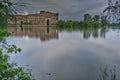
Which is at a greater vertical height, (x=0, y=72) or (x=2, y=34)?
(x=2, y=34)

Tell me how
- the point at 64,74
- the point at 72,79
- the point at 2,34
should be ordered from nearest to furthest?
the point at 2,34, the point at 72,79, the point at 64,74

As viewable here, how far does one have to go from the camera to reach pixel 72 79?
334 inches

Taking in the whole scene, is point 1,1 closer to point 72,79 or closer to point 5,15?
point 5,15

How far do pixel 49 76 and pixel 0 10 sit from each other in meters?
6.29

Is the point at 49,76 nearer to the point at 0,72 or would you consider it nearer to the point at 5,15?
the point at 0,72

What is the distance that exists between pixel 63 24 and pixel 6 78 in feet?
283

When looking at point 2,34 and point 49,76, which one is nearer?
point 2,34

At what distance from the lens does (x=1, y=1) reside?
2.83 metres

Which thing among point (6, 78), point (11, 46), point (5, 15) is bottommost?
point (6, 78)

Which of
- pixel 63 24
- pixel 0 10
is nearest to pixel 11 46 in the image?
pixel 0 10

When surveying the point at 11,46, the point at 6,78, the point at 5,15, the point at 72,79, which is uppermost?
the point at 5,15

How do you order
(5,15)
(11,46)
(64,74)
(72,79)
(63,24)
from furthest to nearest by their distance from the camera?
(63,24) < (64,74) < (72,79) < (11,46) < (5,15)

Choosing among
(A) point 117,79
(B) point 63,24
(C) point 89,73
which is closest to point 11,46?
(A) point 117,79

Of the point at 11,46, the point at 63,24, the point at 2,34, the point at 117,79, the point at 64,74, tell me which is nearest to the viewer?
the point at 2,34
